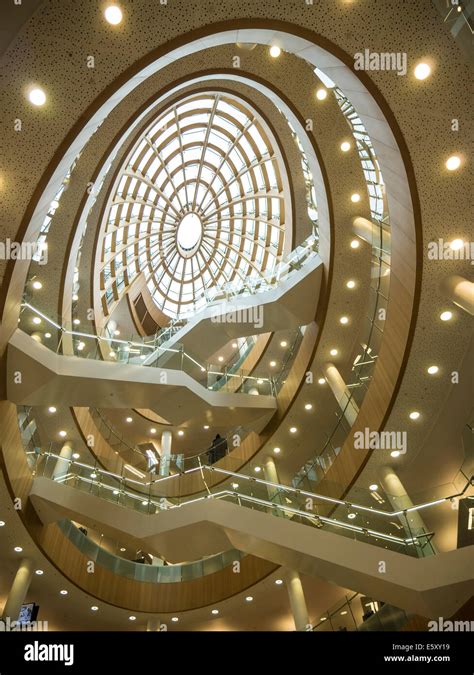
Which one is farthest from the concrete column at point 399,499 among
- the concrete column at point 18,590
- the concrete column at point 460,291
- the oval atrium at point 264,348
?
the concrete column at point 18,590

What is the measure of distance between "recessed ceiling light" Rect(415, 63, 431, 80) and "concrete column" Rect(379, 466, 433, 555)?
31.1 ft

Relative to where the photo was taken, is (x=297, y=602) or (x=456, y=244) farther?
(x=297, y=602)

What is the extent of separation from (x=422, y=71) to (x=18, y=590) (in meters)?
17.0

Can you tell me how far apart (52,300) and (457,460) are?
15400 mm

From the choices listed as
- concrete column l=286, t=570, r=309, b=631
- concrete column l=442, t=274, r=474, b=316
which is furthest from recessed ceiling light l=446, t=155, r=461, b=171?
concrete column l=286, t=570, r=309, b=631

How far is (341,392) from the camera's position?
1700cm

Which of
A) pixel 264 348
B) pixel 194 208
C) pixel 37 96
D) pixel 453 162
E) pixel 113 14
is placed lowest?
pixel 37 96

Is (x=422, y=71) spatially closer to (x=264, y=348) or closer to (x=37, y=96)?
(x=37, y=96)

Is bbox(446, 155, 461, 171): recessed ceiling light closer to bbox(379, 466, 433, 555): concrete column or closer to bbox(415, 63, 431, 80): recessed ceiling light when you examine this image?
bbox(415, 63, 431, 80): recessed ceiling light

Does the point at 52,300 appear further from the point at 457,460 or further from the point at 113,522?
the point at 457,460

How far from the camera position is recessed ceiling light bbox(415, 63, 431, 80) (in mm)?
8445

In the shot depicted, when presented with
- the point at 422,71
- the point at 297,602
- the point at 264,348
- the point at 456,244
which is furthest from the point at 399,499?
the point at 264,348

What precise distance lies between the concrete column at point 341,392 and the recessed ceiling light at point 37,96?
12.2 meters
